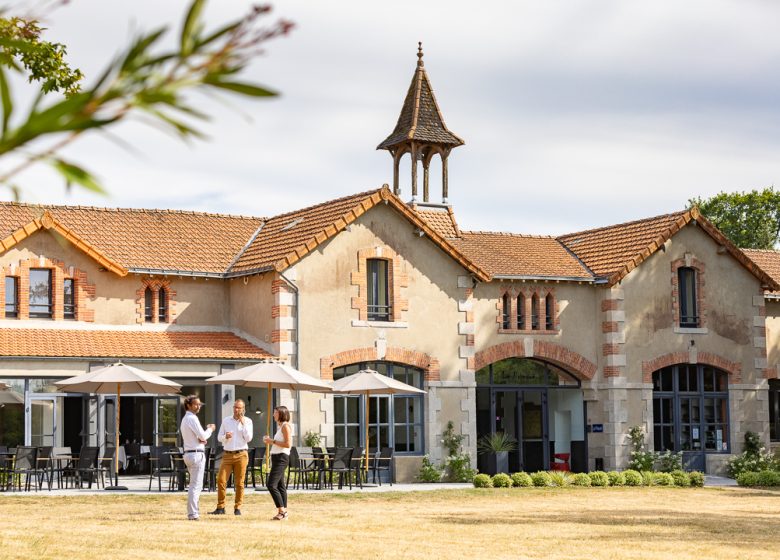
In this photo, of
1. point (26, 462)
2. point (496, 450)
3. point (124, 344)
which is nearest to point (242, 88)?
point (26, 462)

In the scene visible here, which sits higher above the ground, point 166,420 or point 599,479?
point 166,420

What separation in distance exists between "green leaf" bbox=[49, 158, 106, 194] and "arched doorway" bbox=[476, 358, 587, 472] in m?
28.2

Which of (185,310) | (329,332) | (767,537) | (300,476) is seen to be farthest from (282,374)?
(767,537)

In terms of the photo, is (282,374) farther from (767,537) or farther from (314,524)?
(767,537)

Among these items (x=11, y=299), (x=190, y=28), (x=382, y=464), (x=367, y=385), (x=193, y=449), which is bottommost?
(x=382, y=464)

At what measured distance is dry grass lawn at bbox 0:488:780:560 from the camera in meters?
14.8

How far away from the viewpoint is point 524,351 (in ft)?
101

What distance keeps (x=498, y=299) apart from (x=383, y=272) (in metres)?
3.43

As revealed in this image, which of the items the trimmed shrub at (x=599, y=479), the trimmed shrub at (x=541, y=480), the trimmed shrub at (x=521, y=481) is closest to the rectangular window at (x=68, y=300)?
the trimmed shrub at (x=521, y=481)

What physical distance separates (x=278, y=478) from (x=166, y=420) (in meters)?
11.7

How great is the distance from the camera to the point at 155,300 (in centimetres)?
2869

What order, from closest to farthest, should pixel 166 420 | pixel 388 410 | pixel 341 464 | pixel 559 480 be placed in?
1. pixel 341 464
2. pixel 559 480
3. pixel 388 410
4. pixel 166 420

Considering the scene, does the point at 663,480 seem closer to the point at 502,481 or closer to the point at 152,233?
the point at 502,481

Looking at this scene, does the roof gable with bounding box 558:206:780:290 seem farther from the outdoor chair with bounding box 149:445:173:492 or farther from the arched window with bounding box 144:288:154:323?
the outdoor chair with bounding box 149:445:173:492
